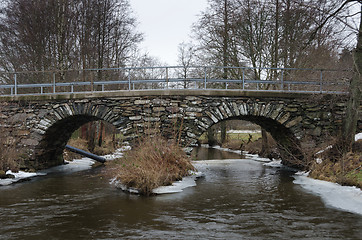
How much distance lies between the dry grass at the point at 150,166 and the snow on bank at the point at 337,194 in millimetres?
4239

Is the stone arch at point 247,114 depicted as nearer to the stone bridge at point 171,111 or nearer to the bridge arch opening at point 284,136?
the stone bridge at point 171,111

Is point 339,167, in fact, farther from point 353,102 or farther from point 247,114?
point 247,114

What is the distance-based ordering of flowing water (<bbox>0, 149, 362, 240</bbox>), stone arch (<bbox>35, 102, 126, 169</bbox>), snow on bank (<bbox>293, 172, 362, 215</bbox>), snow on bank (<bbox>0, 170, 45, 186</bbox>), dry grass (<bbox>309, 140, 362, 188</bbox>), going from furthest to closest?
stone arch (<bbox>35, 102, 126, 169</bbox>)
snow on bank (<bbox>0, 170, 45, 186</bbox>)
dry grass (<bbox>309, 140, 362, 188</bbox>)
snow on bank (<bbox>293, 172, 362, 215</bbox>)
flowing water (<bbox>0, 149, 362, 240</bbox>)

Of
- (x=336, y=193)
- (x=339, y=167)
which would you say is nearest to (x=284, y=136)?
(x=339, y=167)

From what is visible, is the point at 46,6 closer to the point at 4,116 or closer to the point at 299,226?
the point at 4,116

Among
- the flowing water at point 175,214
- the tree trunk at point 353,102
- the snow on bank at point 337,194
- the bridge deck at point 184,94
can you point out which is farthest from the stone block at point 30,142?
the tree trunk at point 353,102

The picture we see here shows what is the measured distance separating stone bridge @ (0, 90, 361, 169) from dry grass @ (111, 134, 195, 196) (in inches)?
61.4

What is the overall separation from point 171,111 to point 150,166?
330 cm

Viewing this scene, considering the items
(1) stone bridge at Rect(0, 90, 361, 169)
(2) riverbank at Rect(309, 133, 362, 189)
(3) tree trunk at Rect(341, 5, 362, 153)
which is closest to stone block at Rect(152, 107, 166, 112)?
(1) stone bridge at Rect(0, 90, 361, 169)

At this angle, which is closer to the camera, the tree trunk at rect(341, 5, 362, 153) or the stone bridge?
the tree trunk at rect(341, 5, 362, 153)

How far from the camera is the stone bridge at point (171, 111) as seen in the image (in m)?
12.1

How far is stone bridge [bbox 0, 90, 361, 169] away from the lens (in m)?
A: 12.1

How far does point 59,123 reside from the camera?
13500 millimetres

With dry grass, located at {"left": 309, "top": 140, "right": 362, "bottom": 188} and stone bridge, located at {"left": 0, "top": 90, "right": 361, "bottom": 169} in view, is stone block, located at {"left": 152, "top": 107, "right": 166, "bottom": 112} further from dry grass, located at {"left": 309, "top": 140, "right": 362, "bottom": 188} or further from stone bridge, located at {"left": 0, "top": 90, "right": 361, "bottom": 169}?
dry grass, located at {"left": 309, "top": 140, "right": 362, "bottom": 188}
